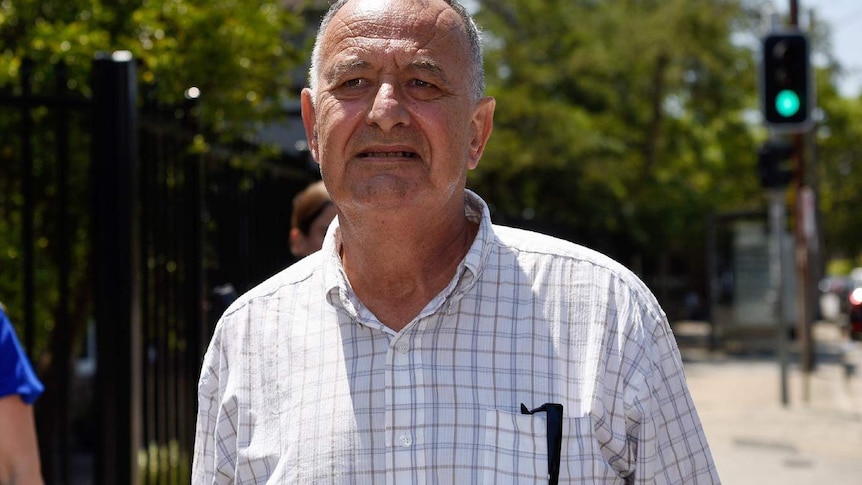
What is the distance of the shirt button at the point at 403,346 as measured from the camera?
1895 mm

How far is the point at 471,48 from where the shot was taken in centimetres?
198

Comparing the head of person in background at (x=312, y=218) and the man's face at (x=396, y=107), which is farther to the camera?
the head of person in background at (x=312, y=218)

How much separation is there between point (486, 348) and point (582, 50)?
20.1 meters

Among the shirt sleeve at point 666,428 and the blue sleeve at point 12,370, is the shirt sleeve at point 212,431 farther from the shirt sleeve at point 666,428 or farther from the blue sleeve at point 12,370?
the blue sleeve at point 12,370

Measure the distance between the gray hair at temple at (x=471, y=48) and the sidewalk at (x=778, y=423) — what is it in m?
7.46

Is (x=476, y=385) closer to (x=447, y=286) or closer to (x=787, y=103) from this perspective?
(x=447, y=286)

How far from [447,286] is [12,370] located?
4.88 ft

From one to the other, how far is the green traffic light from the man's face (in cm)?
1024

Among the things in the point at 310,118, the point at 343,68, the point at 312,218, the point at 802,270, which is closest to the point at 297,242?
the point at 312,218

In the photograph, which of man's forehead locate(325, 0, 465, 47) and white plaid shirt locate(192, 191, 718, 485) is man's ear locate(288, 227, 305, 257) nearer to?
white plaid shirt locate(192, 191, 718, 485)

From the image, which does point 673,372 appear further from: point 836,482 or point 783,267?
point 783,267

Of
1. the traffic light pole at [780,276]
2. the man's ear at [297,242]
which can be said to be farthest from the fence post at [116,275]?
the traffic light pole at [780,276]

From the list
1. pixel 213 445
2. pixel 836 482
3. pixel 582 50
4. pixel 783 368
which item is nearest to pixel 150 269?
pixel 213 445

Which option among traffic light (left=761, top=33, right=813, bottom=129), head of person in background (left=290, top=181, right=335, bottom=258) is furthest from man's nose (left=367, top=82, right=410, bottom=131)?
traffic light (left=761, top=33, right=813, bottom=129)
